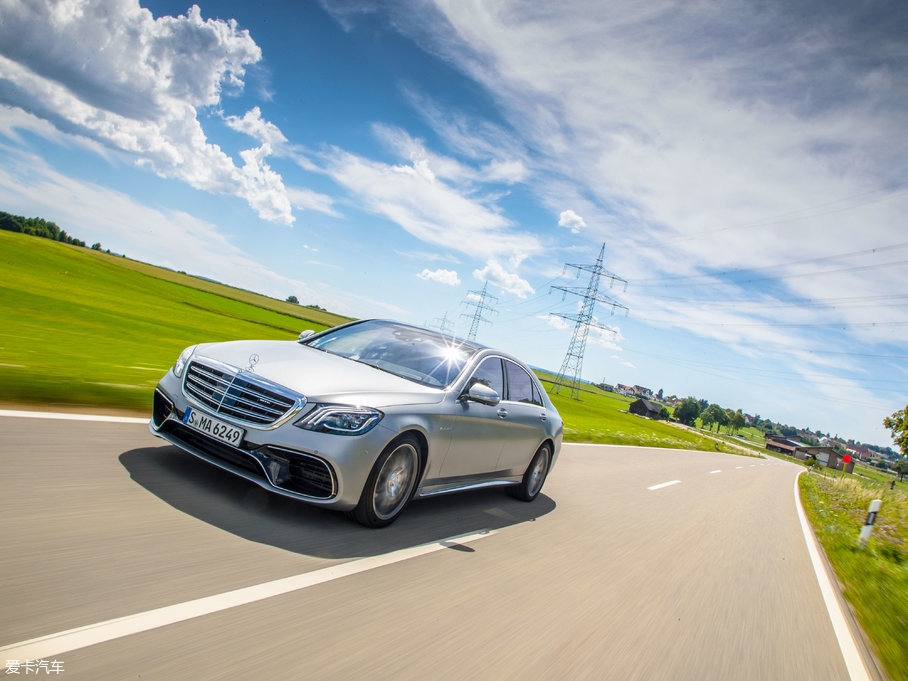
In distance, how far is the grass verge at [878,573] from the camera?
4625mm

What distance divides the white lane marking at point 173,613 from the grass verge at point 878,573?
3719mm

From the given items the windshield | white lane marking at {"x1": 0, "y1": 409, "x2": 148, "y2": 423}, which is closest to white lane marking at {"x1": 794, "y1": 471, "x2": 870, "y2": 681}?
the windshield

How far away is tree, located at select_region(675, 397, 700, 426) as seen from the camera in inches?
6398

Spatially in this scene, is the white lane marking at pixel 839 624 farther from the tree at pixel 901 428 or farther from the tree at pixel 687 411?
the tree at pixel 687 411

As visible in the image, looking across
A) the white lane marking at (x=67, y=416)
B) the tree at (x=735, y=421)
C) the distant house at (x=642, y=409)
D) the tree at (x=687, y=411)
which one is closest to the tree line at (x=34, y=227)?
the white lane marking at (x=67, y=416)

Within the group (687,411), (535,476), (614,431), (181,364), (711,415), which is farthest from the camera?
(711,415)

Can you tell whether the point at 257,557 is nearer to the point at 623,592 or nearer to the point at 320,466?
the point at 320,466

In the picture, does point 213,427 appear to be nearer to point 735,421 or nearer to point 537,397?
point 537,397

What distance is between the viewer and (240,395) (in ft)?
13.3

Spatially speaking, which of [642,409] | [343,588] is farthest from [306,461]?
[642,409]

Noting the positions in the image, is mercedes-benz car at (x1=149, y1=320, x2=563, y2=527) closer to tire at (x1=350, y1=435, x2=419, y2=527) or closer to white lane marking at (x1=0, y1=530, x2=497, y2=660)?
tire at (x1=350, y1=435, x2=419, y2=527)

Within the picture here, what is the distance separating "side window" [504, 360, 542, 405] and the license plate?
3038mm

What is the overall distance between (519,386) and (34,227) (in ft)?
318

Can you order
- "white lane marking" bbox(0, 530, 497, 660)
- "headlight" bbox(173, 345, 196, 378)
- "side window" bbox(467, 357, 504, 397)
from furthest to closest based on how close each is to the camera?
"side window" bbox(467, 357, 504, 397) → "headlight" bbox(173, 345, 196, 378) → "white lane marking" bbox(0, 530, 497, 660)
